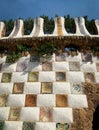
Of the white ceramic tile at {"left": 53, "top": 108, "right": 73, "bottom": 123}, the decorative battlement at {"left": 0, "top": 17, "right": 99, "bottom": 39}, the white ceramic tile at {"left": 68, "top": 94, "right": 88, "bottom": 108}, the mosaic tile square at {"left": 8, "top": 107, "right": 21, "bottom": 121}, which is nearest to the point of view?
the white ceramic tile at {"left": 53, "top": 108, "right": 73, "bottom": 123}

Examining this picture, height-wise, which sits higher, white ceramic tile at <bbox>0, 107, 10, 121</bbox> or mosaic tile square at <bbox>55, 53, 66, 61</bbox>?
mosaic tile square at <bbox>55, 53, 66, 61</bbox>

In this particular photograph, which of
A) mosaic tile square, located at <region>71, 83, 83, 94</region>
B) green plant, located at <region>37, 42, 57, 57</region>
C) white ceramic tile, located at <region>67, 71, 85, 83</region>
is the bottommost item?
mosaic tile square, located at <region>71, 83, 83, 94</region>

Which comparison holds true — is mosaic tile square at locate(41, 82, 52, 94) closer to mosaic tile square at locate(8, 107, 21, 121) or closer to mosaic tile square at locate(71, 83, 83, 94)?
mosaic tile square at locate(71, 83, 83, 94)

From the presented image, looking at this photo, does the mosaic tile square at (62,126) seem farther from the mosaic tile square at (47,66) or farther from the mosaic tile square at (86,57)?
the mosaic tile square at (86,57)

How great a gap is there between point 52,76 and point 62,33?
1.65 meters

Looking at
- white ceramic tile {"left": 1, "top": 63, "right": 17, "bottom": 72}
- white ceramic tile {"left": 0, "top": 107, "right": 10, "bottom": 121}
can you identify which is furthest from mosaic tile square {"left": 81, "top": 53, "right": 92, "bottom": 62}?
white ceramic tile {"left": 0, "top": 107, "right": 10, "bottom": 121}

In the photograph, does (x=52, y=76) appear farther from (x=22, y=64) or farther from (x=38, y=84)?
(x=22, y=64)

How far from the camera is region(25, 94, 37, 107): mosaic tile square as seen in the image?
589 centimetres

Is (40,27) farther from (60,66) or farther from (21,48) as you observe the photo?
(60,66)

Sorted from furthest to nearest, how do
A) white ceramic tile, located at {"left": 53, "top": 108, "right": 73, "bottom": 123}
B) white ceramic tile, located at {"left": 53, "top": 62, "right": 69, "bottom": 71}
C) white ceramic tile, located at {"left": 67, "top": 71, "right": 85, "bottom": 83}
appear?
1. white ceramic tile, located at {"left": 53, "top": 62, "right": 69, "bottom": 71}
2. white ceramic tile, located at {"left": 67, "top": 71, "right": 85, "bottom": 83}
3. white ceramic tile, located at {"left": 53, "top": 108, "right": 73, "bottom": 123}

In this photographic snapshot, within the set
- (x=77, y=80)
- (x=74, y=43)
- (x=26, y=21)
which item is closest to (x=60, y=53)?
(x=74, y=43)

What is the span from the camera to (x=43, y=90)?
241 inches

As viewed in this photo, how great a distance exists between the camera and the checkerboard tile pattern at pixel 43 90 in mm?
5586

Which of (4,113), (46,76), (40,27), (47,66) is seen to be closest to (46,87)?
(46,76)
